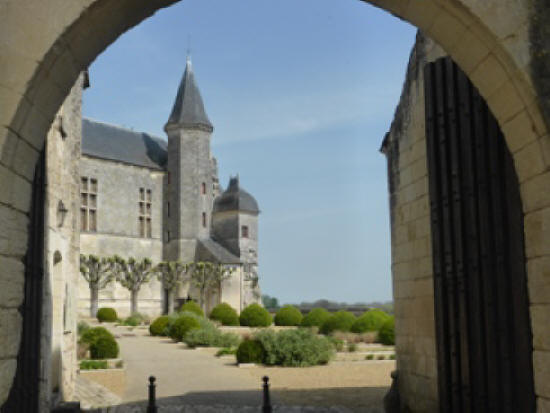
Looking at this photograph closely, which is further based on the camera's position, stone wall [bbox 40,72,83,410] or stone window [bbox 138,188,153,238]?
stone window [bbox 138,188,153,238]

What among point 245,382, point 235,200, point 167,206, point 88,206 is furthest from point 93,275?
point 245,382

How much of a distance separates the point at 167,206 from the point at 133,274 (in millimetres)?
5435

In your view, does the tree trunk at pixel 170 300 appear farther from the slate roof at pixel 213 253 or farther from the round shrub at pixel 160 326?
the round shrub at pixel 160 326

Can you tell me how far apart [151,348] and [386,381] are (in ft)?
27.7

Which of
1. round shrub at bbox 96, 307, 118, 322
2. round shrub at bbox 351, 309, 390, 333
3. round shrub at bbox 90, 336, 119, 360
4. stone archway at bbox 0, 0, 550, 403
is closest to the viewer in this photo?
stone archway at bbox 0, 0, 550, 403

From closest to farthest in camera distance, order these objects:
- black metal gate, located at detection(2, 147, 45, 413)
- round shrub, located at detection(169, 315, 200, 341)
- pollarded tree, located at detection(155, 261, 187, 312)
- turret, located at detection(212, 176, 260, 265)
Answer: black metal gate, located at detection(2, 147, 45, 413) → round shrub, located at detection(169, 315, 200, 341) → pollarded tree, located at detection(155, 261, 187, 312) → turret, located at detection(212, 176, 260, 265)

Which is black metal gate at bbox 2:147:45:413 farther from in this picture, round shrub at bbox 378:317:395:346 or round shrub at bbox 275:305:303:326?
round shrub at bbox 275:305:303:326

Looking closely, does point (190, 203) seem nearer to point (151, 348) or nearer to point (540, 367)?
point (151, 348)

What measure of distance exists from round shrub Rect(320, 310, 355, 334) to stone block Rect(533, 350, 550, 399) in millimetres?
18599

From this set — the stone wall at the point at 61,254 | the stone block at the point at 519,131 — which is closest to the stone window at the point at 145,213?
the stone wall at the point at 61,254

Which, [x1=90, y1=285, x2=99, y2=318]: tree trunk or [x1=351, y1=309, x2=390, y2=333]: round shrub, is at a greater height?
[x1=90, y1=285, x2=99, y2=318]: tree trunk

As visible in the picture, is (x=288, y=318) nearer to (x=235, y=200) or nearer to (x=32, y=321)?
(x=235, y=200)

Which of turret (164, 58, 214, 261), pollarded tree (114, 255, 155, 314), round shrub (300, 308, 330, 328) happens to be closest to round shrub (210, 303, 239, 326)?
round shrub (300, 308, 330, 328)

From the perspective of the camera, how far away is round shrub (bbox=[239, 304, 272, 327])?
26288 millimetres
